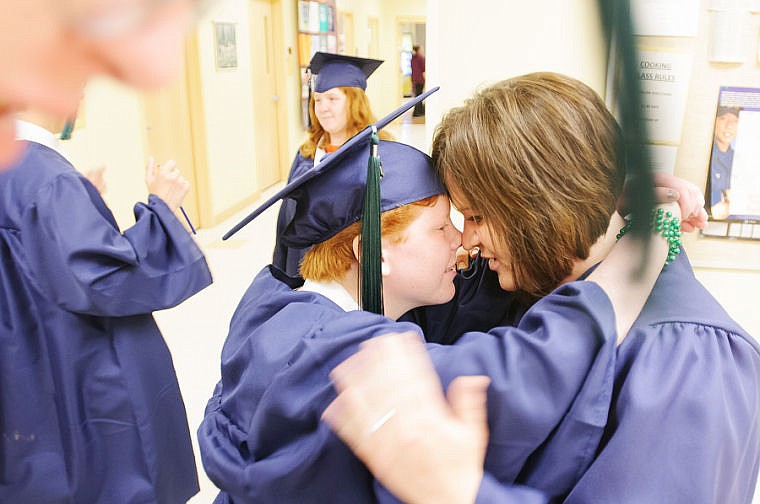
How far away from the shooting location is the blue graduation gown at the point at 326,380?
0.88m

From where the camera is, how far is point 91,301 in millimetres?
1617

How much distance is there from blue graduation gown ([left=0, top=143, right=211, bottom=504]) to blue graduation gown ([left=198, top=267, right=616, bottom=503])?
2.18 feet

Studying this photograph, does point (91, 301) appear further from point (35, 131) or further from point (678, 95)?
point (678, 95)

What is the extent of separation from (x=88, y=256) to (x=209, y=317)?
2.73m

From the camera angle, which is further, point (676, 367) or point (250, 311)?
point (250, 311)

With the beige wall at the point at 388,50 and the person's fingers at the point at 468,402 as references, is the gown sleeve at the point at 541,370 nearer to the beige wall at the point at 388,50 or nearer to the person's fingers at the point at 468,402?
the person's fingers at the point at 468,402

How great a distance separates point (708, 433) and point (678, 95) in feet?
2.30

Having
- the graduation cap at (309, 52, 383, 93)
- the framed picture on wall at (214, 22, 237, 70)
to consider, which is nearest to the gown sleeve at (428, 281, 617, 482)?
the graduation cap at (309, 52, 383, 93)

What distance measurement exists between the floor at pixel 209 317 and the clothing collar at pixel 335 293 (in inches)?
65.3

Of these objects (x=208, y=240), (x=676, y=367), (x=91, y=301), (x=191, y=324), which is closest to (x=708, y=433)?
(x=676, y=367)

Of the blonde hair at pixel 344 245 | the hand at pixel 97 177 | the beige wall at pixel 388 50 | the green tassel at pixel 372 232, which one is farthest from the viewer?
the beige wall at pixel 388 50

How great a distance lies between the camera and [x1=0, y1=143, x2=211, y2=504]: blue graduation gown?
1604mm

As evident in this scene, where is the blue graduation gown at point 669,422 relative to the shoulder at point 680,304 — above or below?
below

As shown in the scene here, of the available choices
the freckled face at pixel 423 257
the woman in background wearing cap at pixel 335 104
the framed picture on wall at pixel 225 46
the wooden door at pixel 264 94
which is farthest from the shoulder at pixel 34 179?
the wooden door at pixel 264 94
